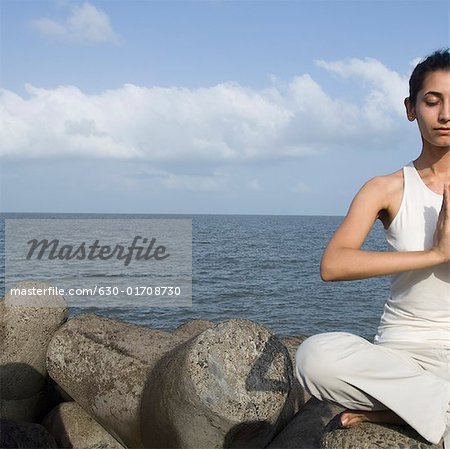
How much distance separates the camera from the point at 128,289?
2484 cm

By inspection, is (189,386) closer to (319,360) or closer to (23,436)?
(23,436)

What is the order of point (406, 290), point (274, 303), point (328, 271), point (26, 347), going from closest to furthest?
point (328, 271) < point (406, 290) < point (26, 347) < point (274, 303)

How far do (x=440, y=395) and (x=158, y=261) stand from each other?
113ft

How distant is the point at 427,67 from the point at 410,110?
227 mm

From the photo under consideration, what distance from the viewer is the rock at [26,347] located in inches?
289

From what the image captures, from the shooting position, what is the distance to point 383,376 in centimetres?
268

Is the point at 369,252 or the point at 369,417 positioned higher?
the point at 369,252

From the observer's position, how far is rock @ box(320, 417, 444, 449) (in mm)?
2961

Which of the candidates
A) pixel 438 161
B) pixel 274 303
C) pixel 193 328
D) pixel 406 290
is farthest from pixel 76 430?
pixel 274 303


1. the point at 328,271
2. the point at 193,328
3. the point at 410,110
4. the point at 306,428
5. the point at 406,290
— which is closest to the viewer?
the point at 328,271

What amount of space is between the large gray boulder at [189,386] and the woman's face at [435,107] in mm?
2610

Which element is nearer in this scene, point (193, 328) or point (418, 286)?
point (418, 286)

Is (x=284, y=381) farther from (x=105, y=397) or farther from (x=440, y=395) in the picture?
(x=440, y=395)

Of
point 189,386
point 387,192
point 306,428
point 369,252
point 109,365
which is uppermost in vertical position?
point 387,192
